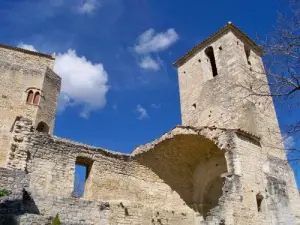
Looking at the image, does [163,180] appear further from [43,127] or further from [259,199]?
[43,127]

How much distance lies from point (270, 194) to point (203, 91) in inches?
267

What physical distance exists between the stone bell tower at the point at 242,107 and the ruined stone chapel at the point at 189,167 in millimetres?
A: 53

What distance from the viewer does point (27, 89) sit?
20438 mm

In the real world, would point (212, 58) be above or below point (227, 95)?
above

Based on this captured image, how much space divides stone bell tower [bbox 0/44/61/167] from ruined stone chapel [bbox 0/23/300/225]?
608 millimetres

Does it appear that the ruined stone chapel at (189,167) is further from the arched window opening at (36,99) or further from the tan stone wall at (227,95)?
the arched window opening at (36,99)

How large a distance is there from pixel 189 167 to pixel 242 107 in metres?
3.57

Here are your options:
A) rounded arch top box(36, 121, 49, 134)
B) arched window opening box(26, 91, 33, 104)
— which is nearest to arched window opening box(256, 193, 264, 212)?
rounded arch top box(36, 121, 49, 134)

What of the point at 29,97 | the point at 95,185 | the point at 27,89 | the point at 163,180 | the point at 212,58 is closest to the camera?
the point at 95,185

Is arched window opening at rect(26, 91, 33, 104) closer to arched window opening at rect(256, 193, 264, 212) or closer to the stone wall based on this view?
the stone wall

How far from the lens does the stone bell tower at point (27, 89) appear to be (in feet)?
64.3

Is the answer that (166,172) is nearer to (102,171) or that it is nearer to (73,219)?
(102,171)

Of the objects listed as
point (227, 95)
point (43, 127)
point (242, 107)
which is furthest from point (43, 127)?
point (242, 107)

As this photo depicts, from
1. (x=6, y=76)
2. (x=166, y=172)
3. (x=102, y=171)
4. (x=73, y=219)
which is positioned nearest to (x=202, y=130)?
(x=166, y=172)
